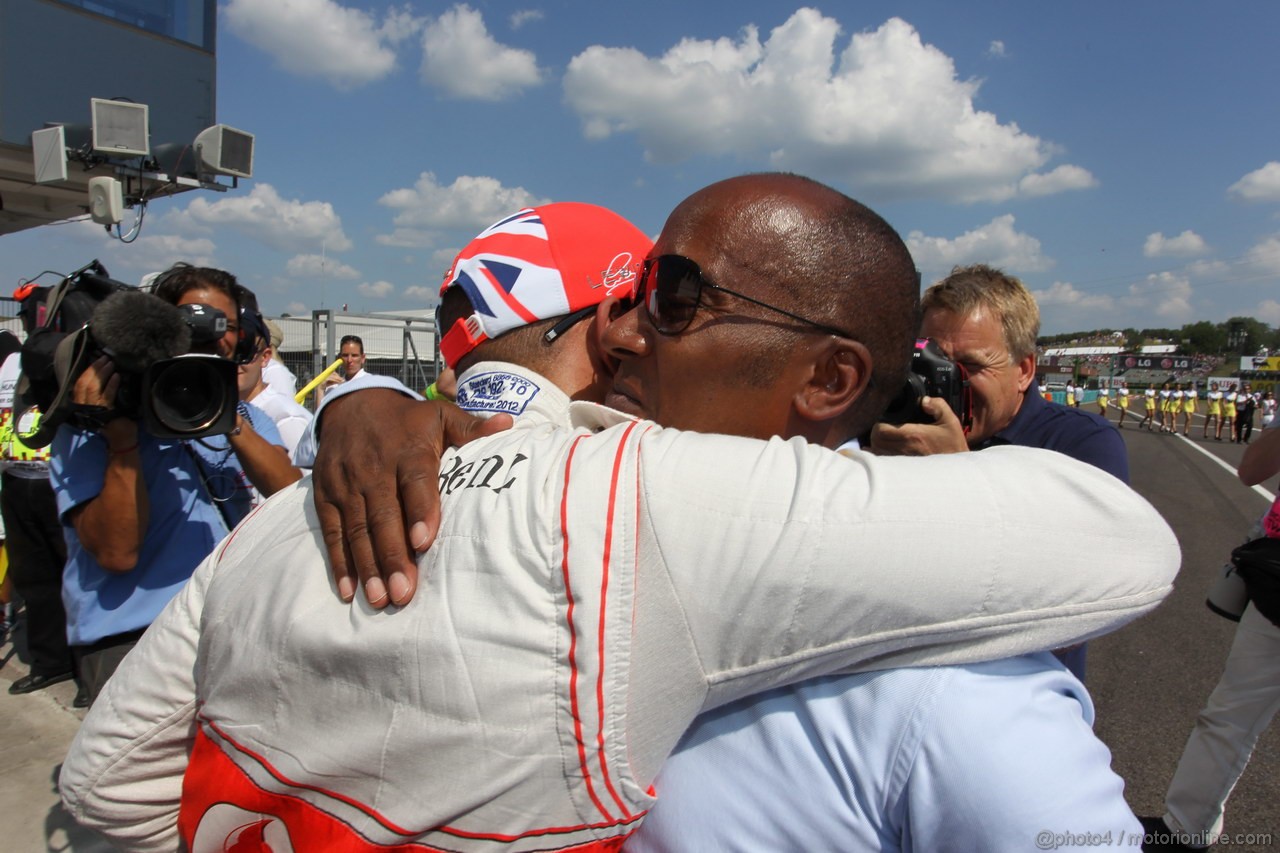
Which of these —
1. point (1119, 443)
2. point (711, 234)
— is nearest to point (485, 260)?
point (711, 234)

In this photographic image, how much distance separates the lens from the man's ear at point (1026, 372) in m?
2.85

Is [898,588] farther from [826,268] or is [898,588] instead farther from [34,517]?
[34,517]

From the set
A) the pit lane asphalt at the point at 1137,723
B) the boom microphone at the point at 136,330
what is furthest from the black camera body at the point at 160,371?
the pit lane asphalt at the point at 1137,723

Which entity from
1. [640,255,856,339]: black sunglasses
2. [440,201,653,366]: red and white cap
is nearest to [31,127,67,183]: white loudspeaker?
[440,201,653,366]: red and white cap

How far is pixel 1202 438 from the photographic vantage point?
84.1ft

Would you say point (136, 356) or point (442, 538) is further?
point (136, 356)

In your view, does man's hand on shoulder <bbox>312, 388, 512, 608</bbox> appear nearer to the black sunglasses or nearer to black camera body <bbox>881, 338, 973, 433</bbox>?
the black sunglasses

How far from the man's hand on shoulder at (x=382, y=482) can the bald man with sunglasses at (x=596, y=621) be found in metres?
0.03

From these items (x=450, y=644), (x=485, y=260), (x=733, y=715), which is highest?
(x=485, y=260)

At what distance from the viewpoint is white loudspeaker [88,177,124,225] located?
7.39 meters

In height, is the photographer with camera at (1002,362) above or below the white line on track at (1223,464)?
above

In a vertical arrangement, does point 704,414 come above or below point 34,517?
above

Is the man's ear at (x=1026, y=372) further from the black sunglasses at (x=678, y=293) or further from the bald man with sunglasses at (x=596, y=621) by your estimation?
the bald man with sunglasses at (x=596, y=621)

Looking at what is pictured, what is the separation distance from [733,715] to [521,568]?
355mm
